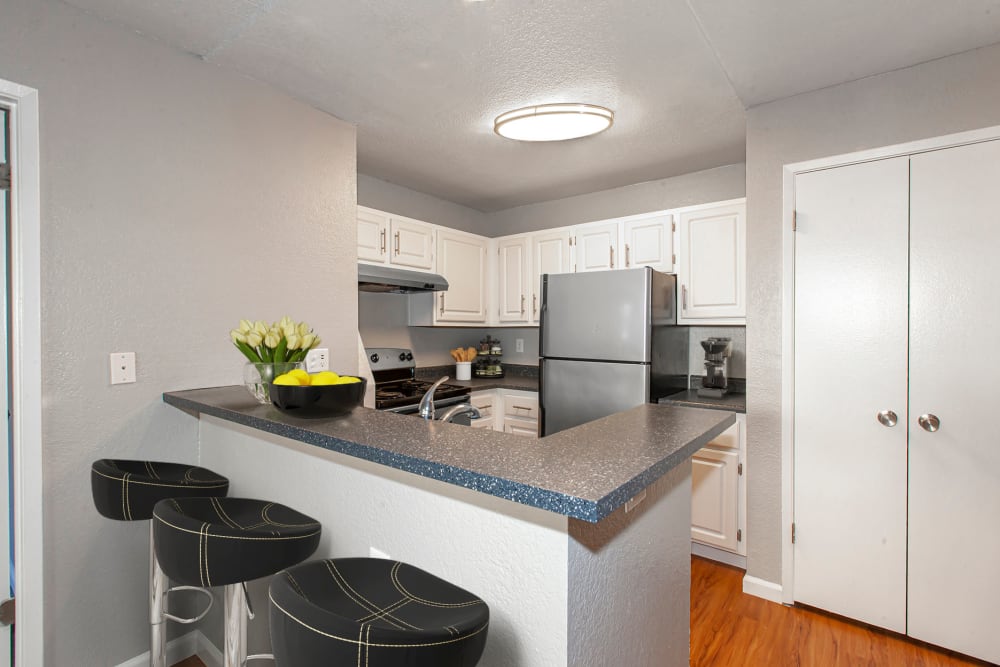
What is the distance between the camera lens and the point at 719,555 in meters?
2.75

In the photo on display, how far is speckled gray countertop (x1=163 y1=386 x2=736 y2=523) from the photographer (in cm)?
82

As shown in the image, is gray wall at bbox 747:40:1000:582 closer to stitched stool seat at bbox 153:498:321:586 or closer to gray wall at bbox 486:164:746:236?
gray wall at bbox 486:164:746:236

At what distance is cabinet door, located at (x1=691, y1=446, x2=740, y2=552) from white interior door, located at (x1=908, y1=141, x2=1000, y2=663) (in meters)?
0.77

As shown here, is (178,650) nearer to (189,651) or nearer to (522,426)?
(189,651)

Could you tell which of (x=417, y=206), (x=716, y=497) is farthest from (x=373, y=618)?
(x=417, y=206)

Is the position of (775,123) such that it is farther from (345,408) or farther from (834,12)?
(345,408)

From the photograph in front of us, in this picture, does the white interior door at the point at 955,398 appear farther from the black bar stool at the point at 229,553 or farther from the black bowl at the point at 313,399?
the black bar stool at the point at 229,553

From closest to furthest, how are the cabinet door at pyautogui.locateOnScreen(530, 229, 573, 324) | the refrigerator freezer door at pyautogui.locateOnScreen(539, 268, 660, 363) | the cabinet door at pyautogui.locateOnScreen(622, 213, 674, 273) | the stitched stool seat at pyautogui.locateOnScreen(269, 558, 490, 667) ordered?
the stitched stool seat at pyautogui.locateOnScreen(269, 558, 490, 667) → the refrigerator freezer door at pyautogui.locateOnScreen(539, 268, 660, 363) → the cabinet door at pyautogui.locateOnScreen(622, 213, 674, 273) → the cabinet door at pyautogui.locateOnScreen(530, 229, 573, 324)

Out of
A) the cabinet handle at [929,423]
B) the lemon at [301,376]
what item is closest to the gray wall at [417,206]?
the lemon at [301,376]

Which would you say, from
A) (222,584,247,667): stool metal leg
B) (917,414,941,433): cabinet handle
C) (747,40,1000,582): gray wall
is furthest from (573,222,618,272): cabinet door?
(222,584,247,667): stool metal leg

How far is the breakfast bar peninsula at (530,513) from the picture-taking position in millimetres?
901

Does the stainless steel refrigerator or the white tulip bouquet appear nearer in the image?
the white tulip bouquet

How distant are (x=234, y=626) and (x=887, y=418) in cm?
246

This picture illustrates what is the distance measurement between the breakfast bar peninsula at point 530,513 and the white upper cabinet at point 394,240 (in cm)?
159
